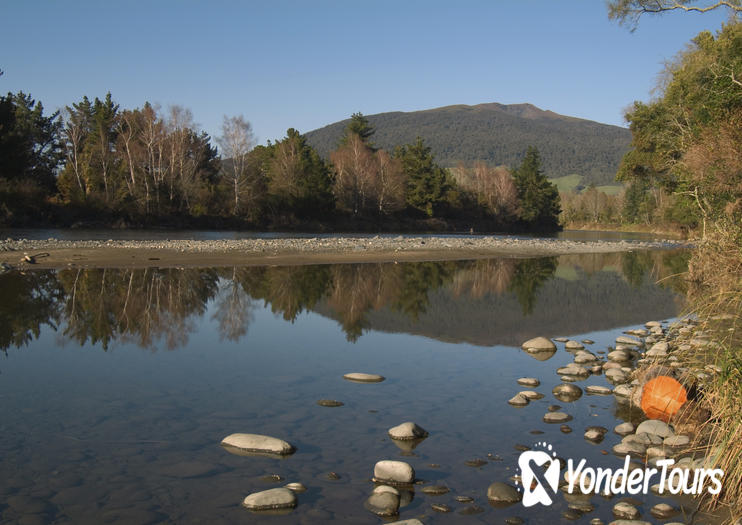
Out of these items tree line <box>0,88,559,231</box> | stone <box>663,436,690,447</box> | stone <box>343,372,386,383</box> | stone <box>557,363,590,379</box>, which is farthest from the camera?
tree line <box>0,88,559,231</box>

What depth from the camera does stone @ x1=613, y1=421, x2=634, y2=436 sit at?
637 cm

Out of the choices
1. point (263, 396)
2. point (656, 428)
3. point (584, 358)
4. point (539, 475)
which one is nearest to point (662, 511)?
point (539, 475)

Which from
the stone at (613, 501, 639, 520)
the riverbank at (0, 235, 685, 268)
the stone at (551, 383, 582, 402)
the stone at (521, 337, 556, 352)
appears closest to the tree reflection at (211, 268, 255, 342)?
the stone at (521, 337, 556, 352)

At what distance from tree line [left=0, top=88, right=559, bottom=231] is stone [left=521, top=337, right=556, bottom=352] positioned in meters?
42.2

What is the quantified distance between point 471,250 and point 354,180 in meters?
37.8

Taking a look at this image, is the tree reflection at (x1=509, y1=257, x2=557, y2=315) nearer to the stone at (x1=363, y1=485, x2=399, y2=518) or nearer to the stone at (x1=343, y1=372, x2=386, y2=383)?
the stone at (x1=343, y1=372, x2=386, y2=383)

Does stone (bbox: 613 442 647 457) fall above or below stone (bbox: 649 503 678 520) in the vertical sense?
above

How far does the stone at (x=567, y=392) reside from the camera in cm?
765

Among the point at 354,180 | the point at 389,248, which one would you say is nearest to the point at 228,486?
the point at 389,248

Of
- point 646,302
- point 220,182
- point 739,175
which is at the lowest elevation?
point 646,302

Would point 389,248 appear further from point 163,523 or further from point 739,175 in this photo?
point 163,523

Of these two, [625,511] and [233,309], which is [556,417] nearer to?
[625,511]

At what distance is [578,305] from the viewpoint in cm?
1684

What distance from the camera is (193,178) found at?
63531 millimetres
